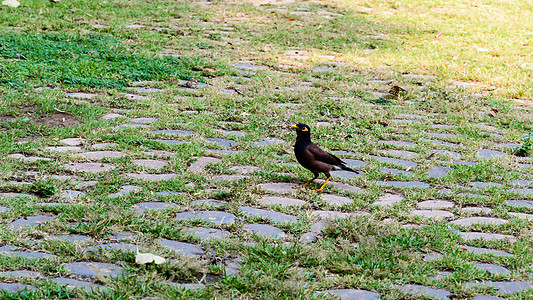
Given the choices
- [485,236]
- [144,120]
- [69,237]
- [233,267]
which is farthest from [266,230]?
[144,120]

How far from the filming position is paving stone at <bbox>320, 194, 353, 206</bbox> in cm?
393

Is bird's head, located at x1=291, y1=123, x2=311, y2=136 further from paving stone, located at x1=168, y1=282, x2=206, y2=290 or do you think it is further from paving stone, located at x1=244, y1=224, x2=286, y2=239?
paving stone, located at x1=168, y1=282, x2=206, y2=290

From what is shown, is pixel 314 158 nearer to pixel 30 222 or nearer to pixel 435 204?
pixel 435 204

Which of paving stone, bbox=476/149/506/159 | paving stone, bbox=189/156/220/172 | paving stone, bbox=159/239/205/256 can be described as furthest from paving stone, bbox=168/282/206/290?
paving stone, bbox=476/149/506/159

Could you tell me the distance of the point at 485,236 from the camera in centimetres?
348

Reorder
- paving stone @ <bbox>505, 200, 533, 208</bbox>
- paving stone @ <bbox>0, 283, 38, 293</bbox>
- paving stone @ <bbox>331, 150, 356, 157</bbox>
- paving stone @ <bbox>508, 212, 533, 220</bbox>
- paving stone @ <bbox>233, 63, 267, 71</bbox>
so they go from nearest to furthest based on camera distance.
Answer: paving stone @ <bbox>0, 283, 38, 293</bbox> < paving stone @ <bbox>508, 212, 533, 220</bbox> < paving stone @ <bbox>505, 200, 533, 208</bbox> < paving stone @ <bbox>331, 150, 356, 157</bbox> < paving stone @ <bbox>233, 63, 267, 71</bbox>

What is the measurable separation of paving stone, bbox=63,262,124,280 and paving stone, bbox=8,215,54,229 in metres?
0.53

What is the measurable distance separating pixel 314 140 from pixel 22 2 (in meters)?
7.10

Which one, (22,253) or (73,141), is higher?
(73,141)

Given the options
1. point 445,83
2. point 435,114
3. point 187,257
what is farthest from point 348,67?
point 187,257

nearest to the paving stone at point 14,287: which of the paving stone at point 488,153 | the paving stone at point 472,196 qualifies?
the paving stone at point 472,196

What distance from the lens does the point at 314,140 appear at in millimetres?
5117

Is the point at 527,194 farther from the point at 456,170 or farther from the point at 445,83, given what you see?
the point at 445,83

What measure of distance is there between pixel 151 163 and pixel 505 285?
255 centimetres
